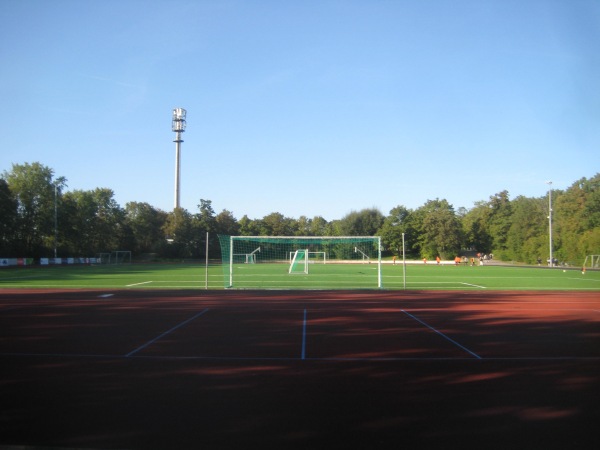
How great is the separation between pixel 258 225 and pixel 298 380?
288 feet

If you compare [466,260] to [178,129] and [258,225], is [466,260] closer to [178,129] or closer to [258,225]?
[258,225]

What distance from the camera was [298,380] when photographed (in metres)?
6.94

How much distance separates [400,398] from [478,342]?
4672mm

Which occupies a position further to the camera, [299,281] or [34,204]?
[34,204]

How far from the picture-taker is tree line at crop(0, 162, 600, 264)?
58.7 meters

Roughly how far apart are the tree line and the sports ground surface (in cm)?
5100

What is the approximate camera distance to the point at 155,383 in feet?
22.1

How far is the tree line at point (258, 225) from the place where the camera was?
193 feet

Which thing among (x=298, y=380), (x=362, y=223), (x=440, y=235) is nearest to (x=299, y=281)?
(x=298, y=380)

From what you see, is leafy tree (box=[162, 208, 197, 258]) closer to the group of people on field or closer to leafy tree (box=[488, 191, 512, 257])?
the group of people on field

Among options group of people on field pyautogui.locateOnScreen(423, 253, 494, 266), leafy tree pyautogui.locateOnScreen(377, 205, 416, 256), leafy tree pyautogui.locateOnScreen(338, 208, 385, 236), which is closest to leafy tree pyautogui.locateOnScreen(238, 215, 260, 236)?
leafy tree pyautogui.locateOnScreen(338, 208, 385, 236)

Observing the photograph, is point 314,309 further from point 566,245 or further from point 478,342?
point 566,245

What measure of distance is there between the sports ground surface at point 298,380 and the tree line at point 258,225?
5100 cm

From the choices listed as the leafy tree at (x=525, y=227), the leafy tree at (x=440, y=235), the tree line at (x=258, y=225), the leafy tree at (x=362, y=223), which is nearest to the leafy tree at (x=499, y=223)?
the tree line at (x=258, y=225)
